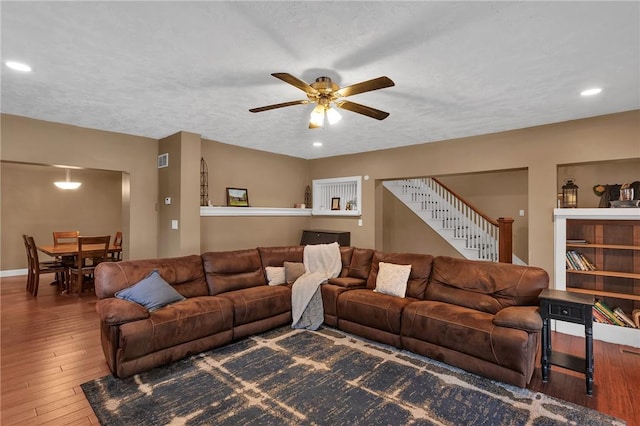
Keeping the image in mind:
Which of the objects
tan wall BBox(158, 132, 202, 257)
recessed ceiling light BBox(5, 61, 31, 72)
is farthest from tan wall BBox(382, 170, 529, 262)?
recessed ceiling light BBox(5, 61, 31, 72)

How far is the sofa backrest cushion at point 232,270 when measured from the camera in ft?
13.0

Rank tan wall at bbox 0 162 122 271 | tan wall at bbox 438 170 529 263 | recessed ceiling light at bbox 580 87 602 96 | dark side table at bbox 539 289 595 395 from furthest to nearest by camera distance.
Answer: tan wall at bbox 0 162 122 271 < tan wall at bbox 438 170 529 263 < recessed ceiling light at bbox 580 87 602 96 < dark side table at bbox 539 289 595 395

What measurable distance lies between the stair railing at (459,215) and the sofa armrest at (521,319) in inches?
145

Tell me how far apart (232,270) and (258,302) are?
683 millimetres

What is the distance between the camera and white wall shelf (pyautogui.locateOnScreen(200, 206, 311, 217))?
5184 millimetres

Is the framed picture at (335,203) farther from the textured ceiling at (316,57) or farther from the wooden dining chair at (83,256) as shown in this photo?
the wooden dining chair at (83,256)

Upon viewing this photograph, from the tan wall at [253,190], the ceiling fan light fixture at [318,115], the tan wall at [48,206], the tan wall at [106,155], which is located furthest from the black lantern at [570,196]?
the tan wall at [48,206]

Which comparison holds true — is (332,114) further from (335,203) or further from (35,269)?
(35,269)

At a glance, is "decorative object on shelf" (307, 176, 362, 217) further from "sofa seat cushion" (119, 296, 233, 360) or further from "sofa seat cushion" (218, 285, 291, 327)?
"sofa seat cushion" (119, 296, 233, 360)

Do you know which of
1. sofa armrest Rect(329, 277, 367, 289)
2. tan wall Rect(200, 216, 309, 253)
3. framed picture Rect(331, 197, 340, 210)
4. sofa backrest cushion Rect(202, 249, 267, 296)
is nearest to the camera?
sofa backrest cushion Rect(202, 249, 267, 296)

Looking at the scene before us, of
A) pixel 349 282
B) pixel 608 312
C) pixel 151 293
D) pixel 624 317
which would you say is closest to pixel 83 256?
pixel 151 293

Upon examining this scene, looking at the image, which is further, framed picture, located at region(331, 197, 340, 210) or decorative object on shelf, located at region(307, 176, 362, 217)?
framed picture, located at region(331, 197, 340, 210)

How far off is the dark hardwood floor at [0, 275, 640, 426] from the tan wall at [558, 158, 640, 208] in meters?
2.59

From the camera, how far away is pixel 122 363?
8.91ft
